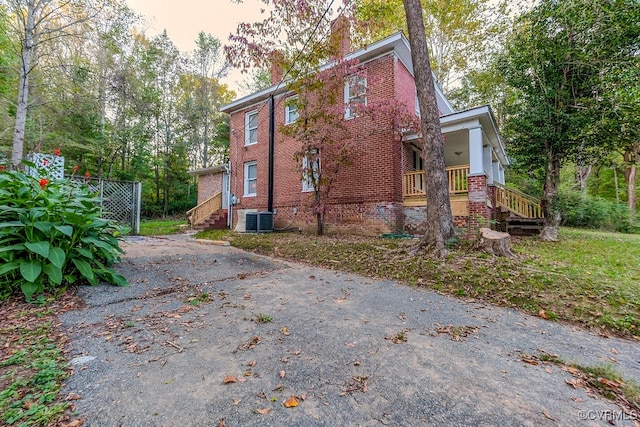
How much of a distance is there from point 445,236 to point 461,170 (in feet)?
13.7

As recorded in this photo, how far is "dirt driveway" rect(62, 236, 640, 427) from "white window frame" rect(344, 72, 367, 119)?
6.66 m

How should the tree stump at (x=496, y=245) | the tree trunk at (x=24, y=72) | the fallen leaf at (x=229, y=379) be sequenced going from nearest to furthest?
the fallen leaf at (x=229, y=379), the tree stump at (x=496, y=245), the tree trunk at (x=24, y=72)

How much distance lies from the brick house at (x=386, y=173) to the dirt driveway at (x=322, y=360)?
4596 mm

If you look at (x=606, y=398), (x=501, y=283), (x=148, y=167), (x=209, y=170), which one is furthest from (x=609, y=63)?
(x=148, y=167)

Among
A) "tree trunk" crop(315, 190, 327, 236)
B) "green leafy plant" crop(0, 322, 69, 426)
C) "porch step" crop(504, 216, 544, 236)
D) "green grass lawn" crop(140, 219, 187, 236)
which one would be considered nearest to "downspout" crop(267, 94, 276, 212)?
"tree trunk" crop(315, 190, 327, 236)

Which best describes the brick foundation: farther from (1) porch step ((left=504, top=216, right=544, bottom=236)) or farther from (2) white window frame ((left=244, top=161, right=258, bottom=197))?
(1) porch step ((left=504, top=216, right=544, bottom=236))

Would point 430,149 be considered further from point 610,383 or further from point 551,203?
point 551,203

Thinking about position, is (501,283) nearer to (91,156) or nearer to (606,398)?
(606,398)

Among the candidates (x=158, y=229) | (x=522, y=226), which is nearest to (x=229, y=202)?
(x=158, y=229)

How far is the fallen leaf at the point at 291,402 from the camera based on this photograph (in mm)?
1535

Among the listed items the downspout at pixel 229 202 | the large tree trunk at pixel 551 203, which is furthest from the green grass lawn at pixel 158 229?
the large tree trunk at pixel 551 203

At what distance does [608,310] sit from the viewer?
9.62ft

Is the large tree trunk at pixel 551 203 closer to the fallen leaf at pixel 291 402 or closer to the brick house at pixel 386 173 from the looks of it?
the brick house at pixel 386 173

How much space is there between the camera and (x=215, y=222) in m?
12.4
